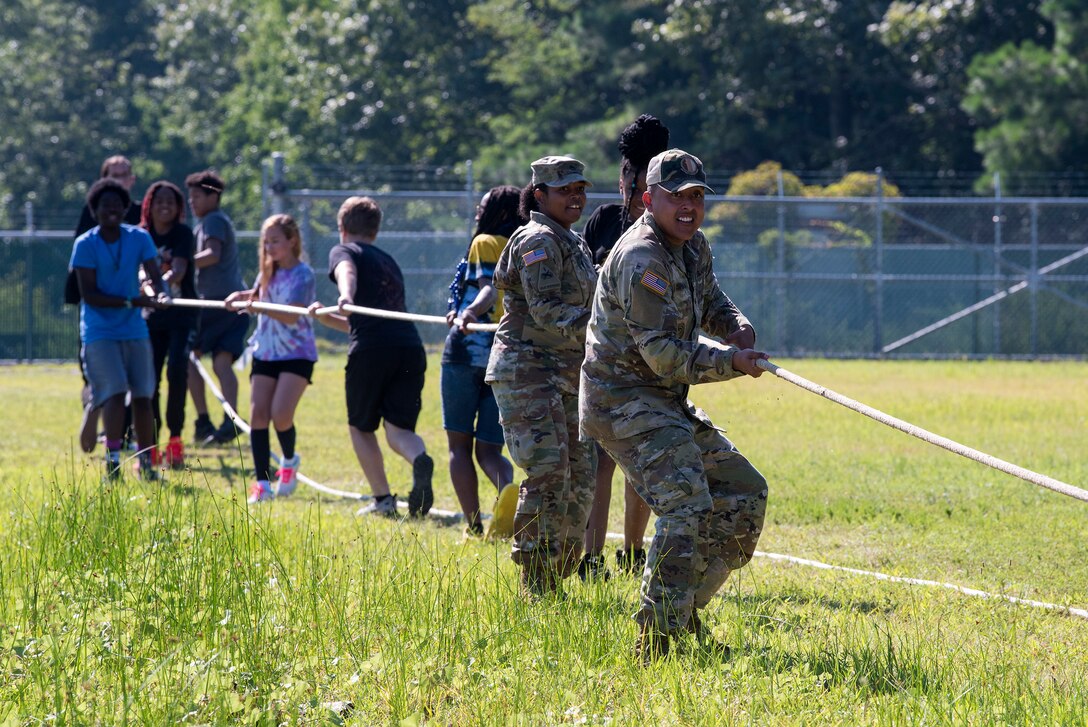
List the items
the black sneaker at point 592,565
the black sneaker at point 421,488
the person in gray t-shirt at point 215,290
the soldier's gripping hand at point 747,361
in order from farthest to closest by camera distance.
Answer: the person in gray t-shirt at point 215,290, the black sneaker at point 421,488, the black sneaker at point 592,565, the soldier's gripping hand at point 747,361

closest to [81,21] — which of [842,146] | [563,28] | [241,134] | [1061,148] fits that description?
[241,134]

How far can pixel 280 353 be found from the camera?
9031 millimetres

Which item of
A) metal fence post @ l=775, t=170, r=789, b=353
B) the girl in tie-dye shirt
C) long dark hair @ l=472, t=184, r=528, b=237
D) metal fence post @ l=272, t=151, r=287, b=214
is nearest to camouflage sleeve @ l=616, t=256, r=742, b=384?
long dark hair @ l=472, t=184, r=528, b=237

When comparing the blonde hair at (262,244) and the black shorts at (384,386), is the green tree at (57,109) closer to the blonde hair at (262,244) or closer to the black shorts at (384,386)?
the blonde hair at (262,244)

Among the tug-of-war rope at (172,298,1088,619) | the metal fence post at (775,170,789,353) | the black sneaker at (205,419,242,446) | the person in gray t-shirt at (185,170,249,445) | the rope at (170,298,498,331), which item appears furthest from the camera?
the metal fence post at (775,170,789,353)

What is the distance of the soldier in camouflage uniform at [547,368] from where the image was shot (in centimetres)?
591

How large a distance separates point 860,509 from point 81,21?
46.1 metres

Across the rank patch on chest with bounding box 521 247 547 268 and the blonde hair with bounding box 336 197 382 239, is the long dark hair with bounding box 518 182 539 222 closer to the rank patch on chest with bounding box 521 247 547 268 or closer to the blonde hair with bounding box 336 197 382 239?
the rank patch on chest with bounding box 521 247 547 268

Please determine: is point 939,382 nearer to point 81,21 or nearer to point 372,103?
point 372,103

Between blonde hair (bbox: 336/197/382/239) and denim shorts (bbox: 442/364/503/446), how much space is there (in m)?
1.20

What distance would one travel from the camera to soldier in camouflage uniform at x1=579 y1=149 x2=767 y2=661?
4922 mm

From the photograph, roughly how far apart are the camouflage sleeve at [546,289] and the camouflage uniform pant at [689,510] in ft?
2.58

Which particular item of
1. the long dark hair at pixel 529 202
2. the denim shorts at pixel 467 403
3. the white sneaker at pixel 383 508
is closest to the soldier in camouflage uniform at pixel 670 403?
the long dark hair at pixel 529 202

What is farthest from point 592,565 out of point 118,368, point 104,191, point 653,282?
point 104,191
